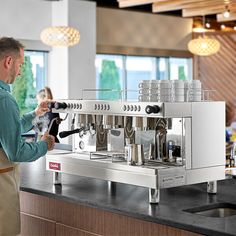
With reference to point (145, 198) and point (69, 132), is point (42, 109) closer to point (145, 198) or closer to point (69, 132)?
point (69, 132)

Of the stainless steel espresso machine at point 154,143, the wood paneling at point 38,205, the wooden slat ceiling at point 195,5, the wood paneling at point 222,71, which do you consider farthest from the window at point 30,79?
the stainless steel espresso machine at point 154,143

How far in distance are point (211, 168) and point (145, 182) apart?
0.39 meters

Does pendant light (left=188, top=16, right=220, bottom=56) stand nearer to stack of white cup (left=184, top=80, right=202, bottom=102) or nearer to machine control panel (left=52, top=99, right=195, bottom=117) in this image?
machine control panel (left=52, top=99, right=195, bottom=117)

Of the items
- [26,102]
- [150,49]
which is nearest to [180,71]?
[150,49]

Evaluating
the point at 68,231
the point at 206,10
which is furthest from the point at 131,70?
the point at 68,231

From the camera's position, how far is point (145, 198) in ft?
8.93

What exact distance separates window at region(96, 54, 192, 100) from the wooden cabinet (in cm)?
595

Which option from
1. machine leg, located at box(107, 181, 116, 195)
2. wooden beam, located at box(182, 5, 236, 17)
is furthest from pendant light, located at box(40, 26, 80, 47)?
machine leg, located at box(107, 181, 116, 195)

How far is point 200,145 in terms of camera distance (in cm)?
271

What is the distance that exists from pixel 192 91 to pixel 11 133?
897 millimetres

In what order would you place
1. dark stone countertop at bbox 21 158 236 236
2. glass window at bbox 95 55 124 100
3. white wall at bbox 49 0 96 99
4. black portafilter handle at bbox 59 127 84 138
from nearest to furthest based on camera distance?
dark stone countertop at bbox 21 158 236 236 < black portafilter handle at bbox 59 127 84 138 < white wall at bbox 49 0 96 99 < glass window at bbox 95 55 124 100

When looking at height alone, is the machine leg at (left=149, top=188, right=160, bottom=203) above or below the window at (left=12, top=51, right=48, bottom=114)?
below

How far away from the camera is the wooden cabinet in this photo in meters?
2.46

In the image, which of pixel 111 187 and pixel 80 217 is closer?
pixel 80 217
